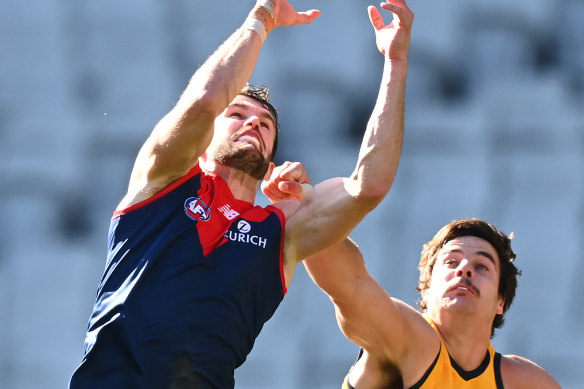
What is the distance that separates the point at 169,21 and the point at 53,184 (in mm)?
1338

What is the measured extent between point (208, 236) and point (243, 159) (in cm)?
40

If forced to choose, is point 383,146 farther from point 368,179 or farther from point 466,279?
point 466,279

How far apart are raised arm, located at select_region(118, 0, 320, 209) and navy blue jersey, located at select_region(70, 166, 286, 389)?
69mm

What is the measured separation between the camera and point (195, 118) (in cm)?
364

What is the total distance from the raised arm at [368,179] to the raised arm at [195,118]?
1.54 ft

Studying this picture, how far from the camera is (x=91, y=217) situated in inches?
268

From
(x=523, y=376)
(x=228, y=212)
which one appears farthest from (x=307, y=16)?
(x=523, y=376)

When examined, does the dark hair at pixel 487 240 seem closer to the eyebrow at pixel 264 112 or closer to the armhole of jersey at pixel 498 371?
the armhole of jersey at pixel 498 371

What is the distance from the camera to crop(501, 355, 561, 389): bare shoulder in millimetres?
4602

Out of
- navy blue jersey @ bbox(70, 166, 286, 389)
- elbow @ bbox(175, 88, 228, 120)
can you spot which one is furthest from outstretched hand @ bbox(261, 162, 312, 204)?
elbow @ bbox(175, 88, 228, 120)

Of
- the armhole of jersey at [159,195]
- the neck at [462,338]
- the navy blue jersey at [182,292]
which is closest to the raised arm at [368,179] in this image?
the navy blue jersey at [182,292]

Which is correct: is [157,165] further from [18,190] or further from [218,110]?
[18,190]

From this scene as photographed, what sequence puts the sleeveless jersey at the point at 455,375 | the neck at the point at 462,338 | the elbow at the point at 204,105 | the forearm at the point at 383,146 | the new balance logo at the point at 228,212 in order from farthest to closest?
the neck at the point at 462,338 → the sleeveless jersey at the point at 455,375 → the new balance logo at the point at 228,212 → the forearm at the point at 383,146 → the elbow at the point at 204,105

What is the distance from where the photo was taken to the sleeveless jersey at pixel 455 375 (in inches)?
171
